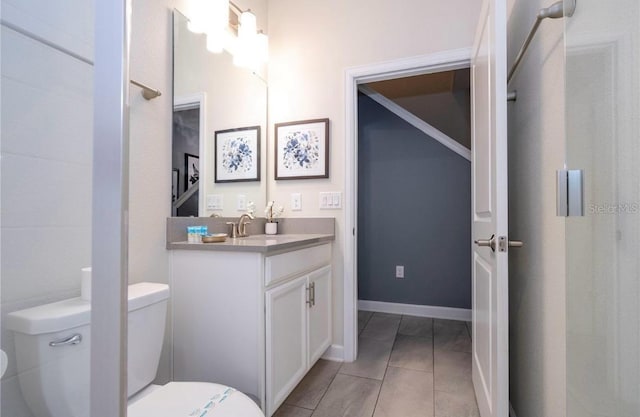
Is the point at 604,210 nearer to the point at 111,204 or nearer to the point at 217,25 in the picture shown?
the point at 111,204

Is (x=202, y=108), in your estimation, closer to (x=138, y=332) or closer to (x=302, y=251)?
(x=302, y=251)

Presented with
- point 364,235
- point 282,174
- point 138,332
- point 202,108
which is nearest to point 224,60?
point 202,108

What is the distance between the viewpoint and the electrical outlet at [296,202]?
2.11 m

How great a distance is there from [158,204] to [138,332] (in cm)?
55

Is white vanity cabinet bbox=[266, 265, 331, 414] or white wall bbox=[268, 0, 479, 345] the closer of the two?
white vanity cabinet bbox=[266, 265, 331, 414]

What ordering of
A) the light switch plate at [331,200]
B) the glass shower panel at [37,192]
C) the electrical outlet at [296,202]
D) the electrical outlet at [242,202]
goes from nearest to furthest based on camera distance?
the glass shower panel at [37,192] < the electrical outlet at [242,202] < the light switch plate at [331,200] < the electrical outlet at [296,202]

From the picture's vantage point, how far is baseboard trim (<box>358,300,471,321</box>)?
2.76 meters

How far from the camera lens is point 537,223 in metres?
1.10

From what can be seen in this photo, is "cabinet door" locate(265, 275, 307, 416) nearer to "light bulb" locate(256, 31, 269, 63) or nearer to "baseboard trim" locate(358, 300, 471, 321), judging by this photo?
"light bulb" locate(256, 31, 269, 63)

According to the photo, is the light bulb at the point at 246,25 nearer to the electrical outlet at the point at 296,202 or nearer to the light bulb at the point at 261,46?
the light bulb at the point at 261,46

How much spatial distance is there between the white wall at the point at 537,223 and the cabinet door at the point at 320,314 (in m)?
0.98

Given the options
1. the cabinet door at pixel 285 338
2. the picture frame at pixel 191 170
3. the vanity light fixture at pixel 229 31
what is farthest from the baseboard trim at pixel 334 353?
the vanity light fixture at pixel 229 31

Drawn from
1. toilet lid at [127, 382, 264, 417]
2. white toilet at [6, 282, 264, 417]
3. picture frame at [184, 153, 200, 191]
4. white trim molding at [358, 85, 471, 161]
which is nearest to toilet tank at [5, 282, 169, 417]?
white toilet at [6, 282, 264, 417]

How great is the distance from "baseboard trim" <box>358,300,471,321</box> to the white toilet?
7.36ft
